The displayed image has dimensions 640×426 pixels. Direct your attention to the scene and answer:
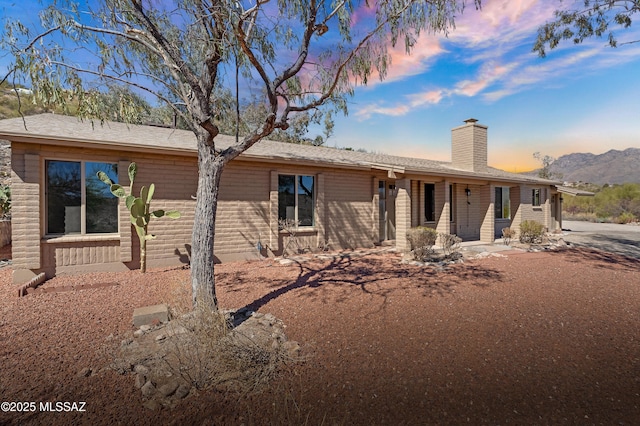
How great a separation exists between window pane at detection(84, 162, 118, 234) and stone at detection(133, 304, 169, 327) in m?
4.11

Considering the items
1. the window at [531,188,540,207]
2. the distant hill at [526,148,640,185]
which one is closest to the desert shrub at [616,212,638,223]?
the window at [531,188,540,207]

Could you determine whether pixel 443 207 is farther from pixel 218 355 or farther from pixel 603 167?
pixel 603 167

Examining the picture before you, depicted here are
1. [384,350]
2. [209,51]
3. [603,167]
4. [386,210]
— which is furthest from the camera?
[603,167]

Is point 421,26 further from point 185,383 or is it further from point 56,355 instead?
point 56,355

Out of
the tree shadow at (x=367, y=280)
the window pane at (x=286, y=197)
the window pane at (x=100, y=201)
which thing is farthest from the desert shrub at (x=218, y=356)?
the window pane at (x=286, y=197)

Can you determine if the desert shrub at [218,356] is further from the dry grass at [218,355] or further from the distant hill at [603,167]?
the distant hill at [603,167]

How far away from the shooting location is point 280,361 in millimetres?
3090

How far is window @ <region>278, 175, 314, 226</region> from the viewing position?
9289 millimetres

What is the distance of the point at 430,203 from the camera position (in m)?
12.2

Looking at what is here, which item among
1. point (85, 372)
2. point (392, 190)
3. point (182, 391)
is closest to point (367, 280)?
point (182, 391)

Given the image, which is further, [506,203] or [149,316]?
[506,203]

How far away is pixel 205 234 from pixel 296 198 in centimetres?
550

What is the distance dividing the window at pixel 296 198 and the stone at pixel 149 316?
5314 mm

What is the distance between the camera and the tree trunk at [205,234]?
13.4 ft
